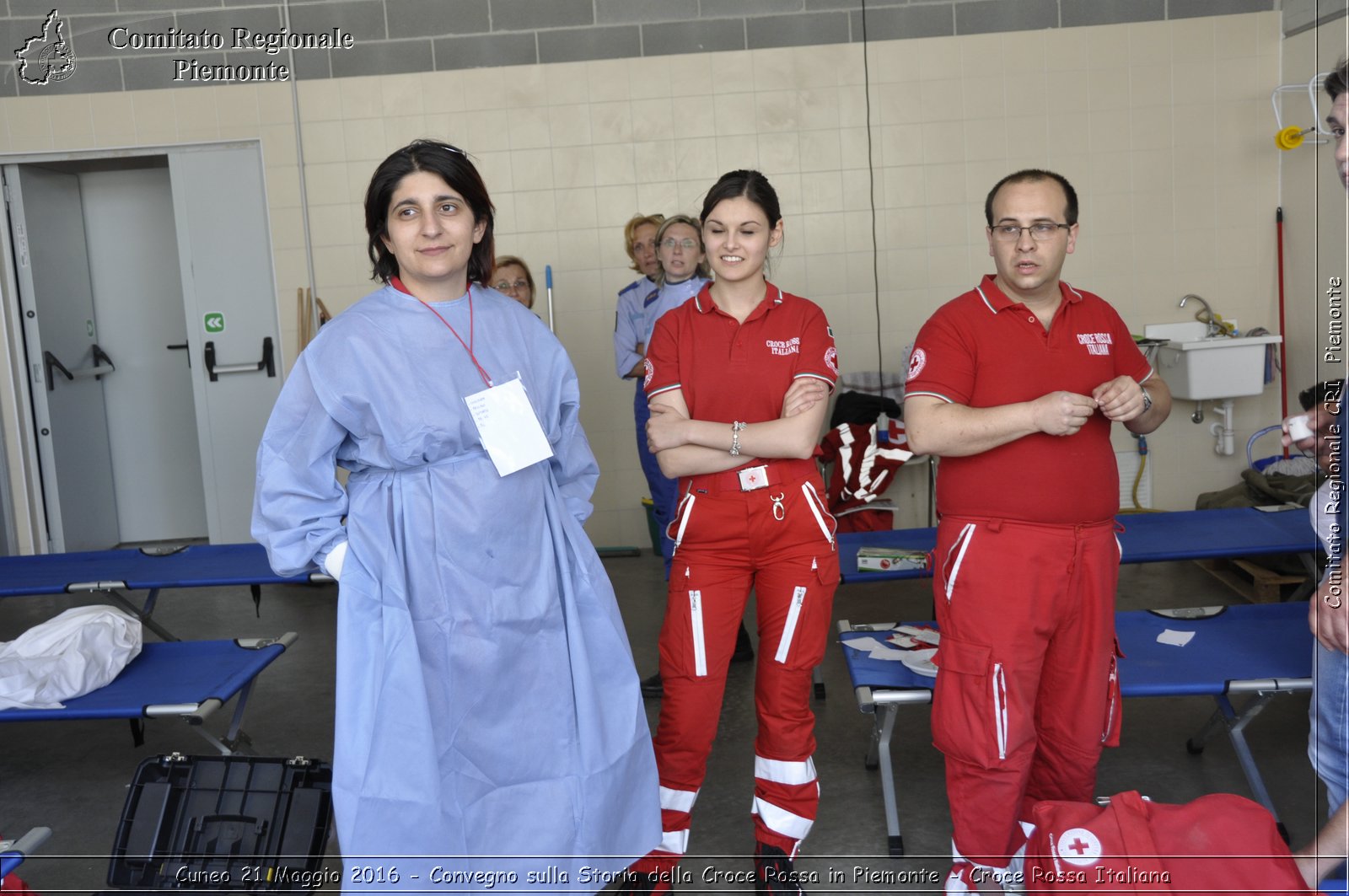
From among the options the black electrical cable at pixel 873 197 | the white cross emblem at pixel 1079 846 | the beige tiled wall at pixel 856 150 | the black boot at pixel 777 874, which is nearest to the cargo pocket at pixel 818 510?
the black boot at pixel 777 874

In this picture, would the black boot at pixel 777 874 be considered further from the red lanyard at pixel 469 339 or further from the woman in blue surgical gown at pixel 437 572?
the red lanyard at pixel 469 339

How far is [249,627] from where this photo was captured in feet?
16.4

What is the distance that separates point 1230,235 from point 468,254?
4.99m

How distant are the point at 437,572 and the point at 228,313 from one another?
4721 millimetres

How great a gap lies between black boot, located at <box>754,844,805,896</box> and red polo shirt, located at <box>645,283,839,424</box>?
96cm

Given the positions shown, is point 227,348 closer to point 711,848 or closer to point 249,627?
point 249,627

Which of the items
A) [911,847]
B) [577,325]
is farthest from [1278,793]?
[577,325]

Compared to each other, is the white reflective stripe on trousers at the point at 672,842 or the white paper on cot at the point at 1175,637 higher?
the white paper on cot at the point at 1175,637

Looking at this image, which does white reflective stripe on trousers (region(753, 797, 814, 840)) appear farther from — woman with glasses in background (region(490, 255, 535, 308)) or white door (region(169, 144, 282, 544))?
white door (region(169, 144, 282, 544))

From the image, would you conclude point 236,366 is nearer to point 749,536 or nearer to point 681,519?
point 681,519

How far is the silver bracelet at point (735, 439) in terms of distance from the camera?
2.36 meters

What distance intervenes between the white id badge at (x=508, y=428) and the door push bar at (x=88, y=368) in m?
5.27

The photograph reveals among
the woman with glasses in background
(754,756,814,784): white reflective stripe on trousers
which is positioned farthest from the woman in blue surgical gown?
the woman with glasses in background

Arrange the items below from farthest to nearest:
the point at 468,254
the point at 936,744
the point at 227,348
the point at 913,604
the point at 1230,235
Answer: the point at 227,348 < the point at 1230,235 < the point at 913,604 < the point at 936,744 < the point at 468,254
